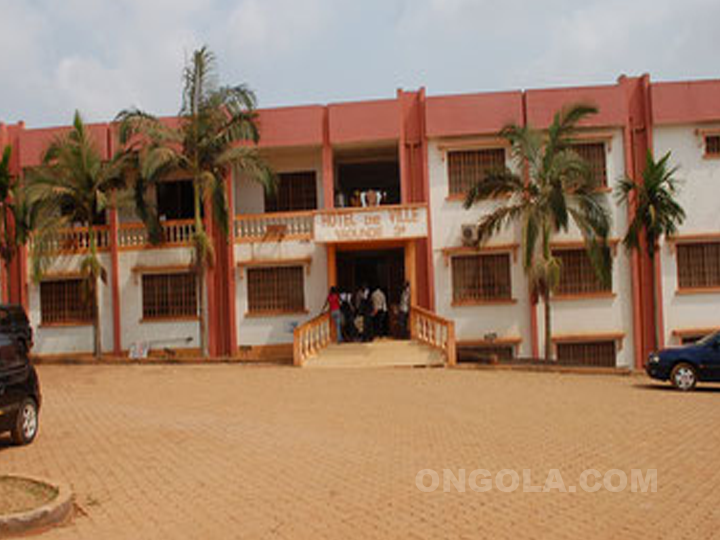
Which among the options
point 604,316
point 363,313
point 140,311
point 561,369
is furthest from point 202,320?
point 604,316

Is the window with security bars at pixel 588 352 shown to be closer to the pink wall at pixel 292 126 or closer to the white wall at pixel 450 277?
the white wall at pixel 450 277

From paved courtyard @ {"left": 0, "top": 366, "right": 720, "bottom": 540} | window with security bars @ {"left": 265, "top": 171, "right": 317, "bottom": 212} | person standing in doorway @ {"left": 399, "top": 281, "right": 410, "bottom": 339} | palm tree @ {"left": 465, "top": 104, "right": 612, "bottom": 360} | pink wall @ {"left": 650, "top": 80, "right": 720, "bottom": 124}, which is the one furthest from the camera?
window with security bars @ {"left": 265, "top": 171, "right": 317, "bottom": 212}

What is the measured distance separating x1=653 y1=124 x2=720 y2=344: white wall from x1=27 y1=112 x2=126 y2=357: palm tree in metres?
15.4

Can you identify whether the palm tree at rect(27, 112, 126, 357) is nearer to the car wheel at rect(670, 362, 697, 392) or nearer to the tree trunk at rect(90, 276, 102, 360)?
the tree trunk at rect(90, 276, 102, 360)

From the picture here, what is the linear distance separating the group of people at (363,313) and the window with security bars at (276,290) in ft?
3.92

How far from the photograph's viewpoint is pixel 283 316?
21.5 meters

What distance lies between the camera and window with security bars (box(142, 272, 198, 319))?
21.9 m

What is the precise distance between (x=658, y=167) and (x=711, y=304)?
453 centimetres

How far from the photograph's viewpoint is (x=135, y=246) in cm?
2188

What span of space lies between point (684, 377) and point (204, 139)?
1281 centimetres

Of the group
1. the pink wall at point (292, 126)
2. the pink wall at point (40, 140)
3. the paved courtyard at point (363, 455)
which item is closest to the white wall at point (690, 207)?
the paved courtyard at point (363, 455)

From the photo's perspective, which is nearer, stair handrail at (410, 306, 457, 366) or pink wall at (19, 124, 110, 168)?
stair handrail at (410, 306, 457, 366)

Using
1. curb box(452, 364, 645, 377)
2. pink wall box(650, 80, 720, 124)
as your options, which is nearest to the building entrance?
curb box(452, 364, 645, 377)

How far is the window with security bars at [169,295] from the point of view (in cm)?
2191
